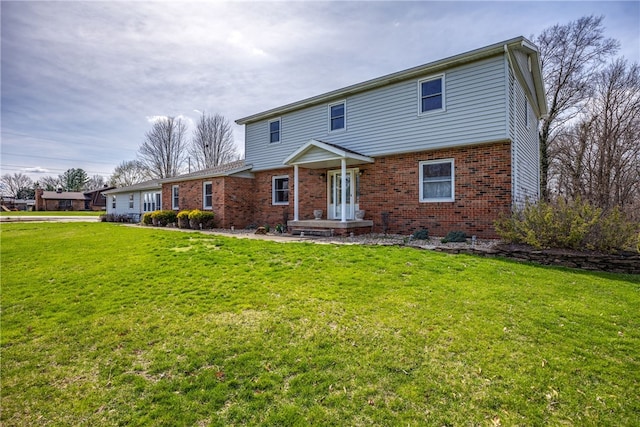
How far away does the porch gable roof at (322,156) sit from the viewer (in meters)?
12.2

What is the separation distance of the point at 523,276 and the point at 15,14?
1177 centimetres

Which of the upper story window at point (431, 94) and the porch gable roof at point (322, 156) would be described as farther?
the porch gable roof at point (322, 156)

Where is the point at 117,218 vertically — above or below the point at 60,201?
below

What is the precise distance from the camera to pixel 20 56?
8164 mm

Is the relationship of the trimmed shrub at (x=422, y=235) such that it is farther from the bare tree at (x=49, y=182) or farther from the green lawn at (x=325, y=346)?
the bare tree at (x=49, y=182)

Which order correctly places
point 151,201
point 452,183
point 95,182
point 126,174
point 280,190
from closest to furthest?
1. point 452,183
2. point 280,190
3. point 151,201
4. point 126,174
5. point 95,182

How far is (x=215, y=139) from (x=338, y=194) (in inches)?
1117

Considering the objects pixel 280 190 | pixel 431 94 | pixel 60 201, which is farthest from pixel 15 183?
pixel 431 94

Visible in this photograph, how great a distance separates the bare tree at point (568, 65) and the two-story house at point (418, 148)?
16.2ft

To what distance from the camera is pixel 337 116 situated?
1407 cm

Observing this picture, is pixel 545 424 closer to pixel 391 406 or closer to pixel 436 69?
pixel 391 406

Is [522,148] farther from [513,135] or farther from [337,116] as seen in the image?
[337,116]

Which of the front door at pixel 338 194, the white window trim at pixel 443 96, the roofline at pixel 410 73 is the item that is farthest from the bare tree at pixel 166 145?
the white window trim at pixel 443 96

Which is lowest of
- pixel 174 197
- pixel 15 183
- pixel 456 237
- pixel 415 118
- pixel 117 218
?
pixel 456 237
